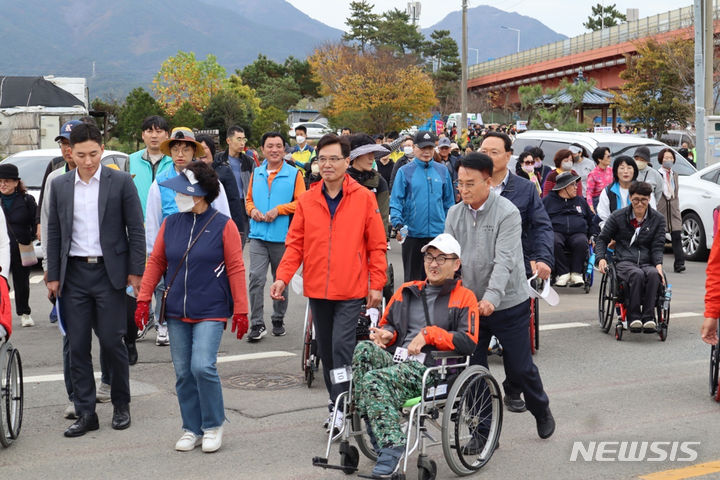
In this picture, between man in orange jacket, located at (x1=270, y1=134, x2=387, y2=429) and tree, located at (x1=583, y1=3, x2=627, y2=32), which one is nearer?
man in orange jacket, located at (x1=270, y1=134, x2=387, y2=429)

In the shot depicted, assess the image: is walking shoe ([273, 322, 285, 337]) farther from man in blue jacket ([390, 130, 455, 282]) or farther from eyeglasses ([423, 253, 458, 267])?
eyeglasses ([423, 253, 458, 267])

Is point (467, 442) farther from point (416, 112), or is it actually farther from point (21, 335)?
point (416, 112)

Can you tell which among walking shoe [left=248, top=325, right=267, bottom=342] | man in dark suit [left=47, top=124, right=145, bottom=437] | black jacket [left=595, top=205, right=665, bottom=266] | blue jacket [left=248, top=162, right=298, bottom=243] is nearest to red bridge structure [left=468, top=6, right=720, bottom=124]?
black jacket [left=595, top=205, right=665, bottom=266]

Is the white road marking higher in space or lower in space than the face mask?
lower

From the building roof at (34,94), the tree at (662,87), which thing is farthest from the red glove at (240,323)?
the tree at (662,87)

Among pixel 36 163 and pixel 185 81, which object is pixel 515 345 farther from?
pixel 185 81

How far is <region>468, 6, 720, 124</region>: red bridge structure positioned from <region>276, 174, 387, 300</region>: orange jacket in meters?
33.3

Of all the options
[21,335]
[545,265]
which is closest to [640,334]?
[545,265]

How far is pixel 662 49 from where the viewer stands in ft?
115

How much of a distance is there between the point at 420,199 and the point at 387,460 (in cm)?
500

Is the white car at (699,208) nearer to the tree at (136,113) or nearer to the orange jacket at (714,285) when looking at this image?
the orange jacket at (714,285)

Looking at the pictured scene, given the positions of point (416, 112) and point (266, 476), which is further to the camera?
point (416, 112)

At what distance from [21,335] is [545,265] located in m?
6.07

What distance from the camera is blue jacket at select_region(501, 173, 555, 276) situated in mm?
7250
